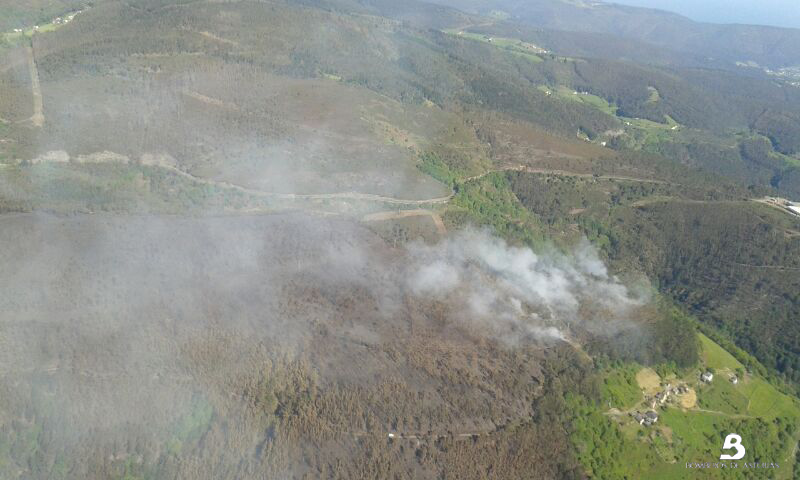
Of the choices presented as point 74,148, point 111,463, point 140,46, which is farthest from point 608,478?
point 140,46

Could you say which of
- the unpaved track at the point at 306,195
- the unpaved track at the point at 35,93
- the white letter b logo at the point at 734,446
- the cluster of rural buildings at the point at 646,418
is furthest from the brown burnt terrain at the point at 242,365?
the unpaved track at the point at 35,93

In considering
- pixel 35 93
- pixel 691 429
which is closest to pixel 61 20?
pixel 35 93

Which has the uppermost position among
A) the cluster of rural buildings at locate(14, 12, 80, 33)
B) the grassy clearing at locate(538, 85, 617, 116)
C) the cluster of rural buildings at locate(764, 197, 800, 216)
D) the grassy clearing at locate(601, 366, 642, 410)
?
the cluster of rural buildings at locate(14, 12, 80, 33)

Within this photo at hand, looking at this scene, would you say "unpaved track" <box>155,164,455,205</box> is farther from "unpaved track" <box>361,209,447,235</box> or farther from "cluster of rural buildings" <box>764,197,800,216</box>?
"cluster of rural buildings" <box>764,197,800,216</box>
